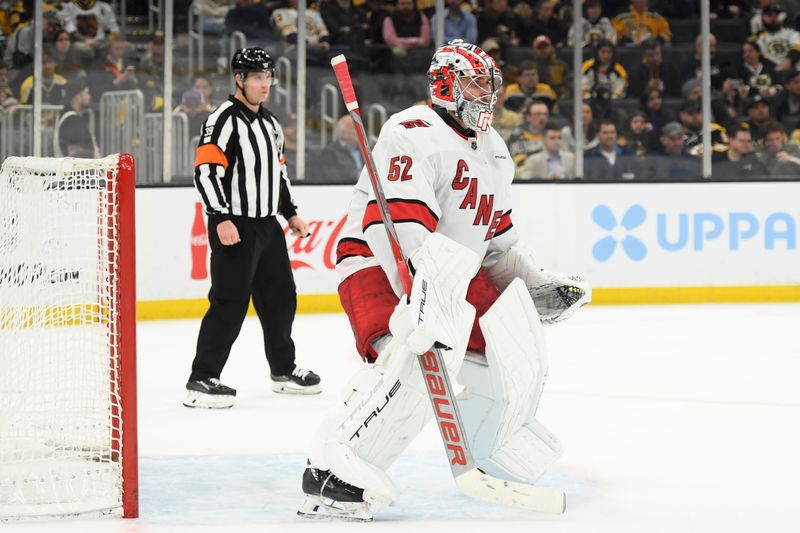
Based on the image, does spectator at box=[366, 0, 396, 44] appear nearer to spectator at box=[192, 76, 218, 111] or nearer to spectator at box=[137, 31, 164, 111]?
spectator at box=[192, 76, 218, 111]

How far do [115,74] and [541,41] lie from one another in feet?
8.81

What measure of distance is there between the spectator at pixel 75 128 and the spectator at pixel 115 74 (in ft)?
0.35

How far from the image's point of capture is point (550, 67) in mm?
8242

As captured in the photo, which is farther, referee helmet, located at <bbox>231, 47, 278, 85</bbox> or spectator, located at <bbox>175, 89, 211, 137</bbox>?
spectator, located at <bbox>175, 89, 211, 137</bbox>

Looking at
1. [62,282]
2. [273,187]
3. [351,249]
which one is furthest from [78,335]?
[273,187]

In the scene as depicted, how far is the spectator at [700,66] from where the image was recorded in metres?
→ 8.27

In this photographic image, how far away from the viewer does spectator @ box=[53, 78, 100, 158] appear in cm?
707

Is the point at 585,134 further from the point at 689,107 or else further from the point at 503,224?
the point at 503,224

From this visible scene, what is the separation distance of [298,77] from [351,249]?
469cm

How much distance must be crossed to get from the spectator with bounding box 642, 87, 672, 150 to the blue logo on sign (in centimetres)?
67

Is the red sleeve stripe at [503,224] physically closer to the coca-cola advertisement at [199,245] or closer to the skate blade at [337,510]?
the skate blade at [337,510]

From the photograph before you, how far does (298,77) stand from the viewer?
758 cm

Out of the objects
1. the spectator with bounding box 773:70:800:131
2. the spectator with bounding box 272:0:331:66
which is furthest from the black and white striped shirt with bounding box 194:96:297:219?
the spectator with bounding box 773:70:800:131

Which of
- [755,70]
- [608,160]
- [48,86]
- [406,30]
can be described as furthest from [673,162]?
[48,86]
